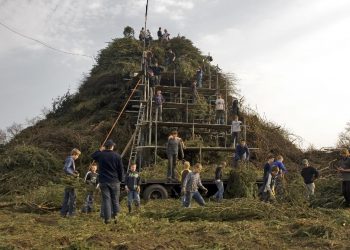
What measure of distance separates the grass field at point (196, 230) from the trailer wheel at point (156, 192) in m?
4.35

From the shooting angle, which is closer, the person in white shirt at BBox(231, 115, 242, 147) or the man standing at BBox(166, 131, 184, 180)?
the man standing at BBox(166, 131, 184, 180)

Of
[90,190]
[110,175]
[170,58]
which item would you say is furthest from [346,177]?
[170,58]

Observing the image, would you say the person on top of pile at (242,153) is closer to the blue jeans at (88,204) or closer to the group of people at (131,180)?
the group of people at (131,180)

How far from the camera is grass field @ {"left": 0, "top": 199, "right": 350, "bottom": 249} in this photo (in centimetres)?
593

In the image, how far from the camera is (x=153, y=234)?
6676 mm

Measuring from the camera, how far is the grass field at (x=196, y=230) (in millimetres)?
5926

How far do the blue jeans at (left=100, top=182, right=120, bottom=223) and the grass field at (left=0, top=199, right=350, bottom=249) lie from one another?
0.58 feet

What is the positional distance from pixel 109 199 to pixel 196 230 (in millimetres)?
1836

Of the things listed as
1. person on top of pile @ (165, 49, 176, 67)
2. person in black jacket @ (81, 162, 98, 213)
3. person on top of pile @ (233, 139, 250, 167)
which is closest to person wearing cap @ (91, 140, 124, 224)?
person in black jacket @ (81, 162, 98, 213)

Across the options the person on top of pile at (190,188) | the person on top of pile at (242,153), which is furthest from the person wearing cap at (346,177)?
the person on top of pile at (242,153)

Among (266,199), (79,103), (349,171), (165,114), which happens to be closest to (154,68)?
(165,114)

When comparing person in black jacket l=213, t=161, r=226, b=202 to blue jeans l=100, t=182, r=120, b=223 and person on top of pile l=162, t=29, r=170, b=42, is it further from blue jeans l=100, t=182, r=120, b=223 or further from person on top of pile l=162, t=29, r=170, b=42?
person on top of pile l=162, t=29, r=170, b=42

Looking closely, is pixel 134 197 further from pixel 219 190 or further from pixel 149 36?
pixel 149 36

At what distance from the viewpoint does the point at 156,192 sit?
535 inches
